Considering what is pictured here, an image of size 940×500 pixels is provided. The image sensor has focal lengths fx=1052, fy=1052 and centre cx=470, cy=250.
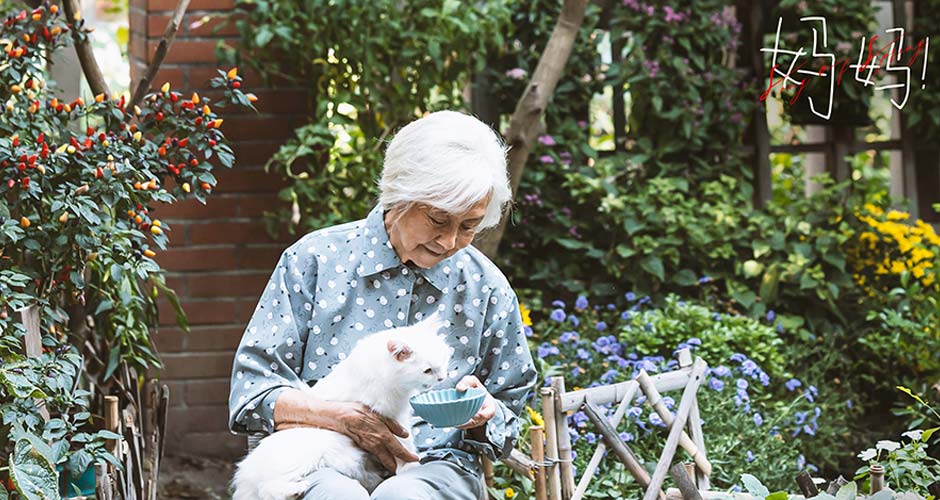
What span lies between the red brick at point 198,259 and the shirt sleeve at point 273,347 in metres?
1.86

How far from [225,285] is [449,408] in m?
2.34

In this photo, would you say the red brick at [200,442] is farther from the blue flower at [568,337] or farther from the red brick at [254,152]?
the blue flower at [568,337]

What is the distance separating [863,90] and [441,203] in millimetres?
3027

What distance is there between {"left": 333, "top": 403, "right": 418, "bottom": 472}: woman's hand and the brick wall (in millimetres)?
2043

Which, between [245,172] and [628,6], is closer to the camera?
[245,172]

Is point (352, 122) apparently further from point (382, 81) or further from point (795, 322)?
point (795, 322)

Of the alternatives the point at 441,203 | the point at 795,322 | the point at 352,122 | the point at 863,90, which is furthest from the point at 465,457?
the point at 863,90

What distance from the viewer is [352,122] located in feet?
13.3

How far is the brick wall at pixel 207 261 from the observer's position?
4145 mm

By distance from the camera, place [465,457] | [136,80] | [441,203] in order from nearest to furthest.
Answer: [441,203] < [465,457] < [136,80]

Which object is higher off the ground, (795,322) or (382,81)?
(382,81)

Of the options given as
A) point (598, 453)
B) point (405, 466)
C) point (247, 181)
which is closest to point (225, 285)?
point (247, 181)

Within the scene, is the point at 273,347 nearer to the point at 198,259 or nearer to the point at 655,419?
the point at 655,419

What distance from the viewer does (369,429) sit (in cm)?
219
